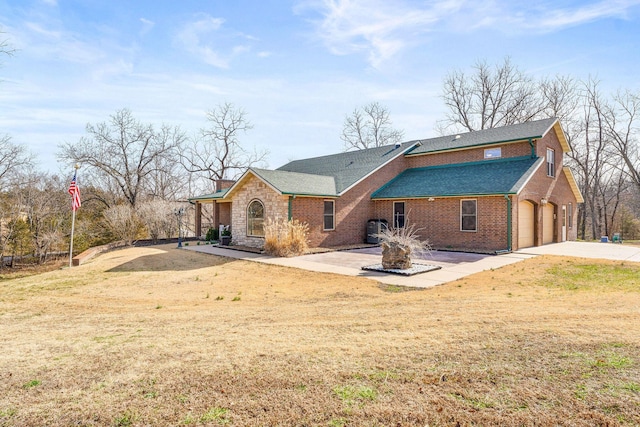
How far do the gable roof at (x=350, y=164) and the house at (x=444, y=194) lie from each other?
Answer: 0.31 ft

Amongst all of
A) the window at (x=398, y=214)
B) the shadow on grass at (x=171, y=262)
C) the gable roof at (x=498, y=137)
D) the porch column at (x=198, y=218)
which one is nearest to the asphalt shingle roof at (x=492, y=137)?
the gable roof at (x=498, y=137)

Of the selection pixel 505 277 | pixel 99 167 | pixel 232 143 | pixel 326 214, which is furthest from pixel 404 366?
pixel 232 143

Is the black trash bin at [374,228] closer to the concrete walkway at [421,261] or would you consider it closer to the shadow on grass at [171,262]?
the concrete walkway at [421,261]

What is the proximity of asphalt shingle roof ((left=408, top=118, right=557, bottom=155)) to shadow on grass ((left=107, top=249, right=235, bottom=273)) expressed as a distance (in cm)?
1315

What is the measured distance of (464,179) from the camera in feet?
56.3

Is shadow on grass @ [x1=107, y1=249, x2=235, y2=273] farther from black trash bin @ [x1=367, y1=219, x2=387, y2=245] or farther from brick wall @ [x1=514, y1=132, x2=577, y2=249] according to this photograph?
brick wall @ [x1=514, y1=132, x2=577, y2=249]

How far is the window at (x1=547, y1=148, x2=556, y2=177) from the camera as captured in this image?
18.1 m

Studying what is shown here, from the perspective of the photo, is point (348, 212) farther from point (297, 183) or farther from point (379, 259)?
point (379, 259)

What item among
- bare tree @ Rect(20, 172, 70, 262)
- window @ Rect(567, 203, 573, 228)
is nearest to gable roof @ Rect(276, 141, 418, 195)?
window @ Rect(567, 203, 573, 228)

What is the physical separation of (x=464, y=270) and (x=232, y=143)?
30.2 m

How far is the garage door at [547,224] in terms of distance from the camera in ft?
59.7

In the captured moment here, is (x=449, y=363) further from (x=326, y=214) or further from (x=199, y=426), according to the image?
(x=326, y=214)

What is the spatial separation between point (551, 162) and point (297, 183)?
1322 centimetres

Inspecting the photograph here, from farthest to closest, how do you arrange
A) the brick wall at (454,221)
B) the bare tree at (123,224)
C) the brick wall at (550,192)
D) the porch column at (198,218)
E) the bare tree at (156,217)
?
1. the porch column at (198,218)
2. the bare tree at (156,217)
3. the bare tree at (123,224)
4. the brick wall at (550,192)
5. the brick wall at (454,221)
